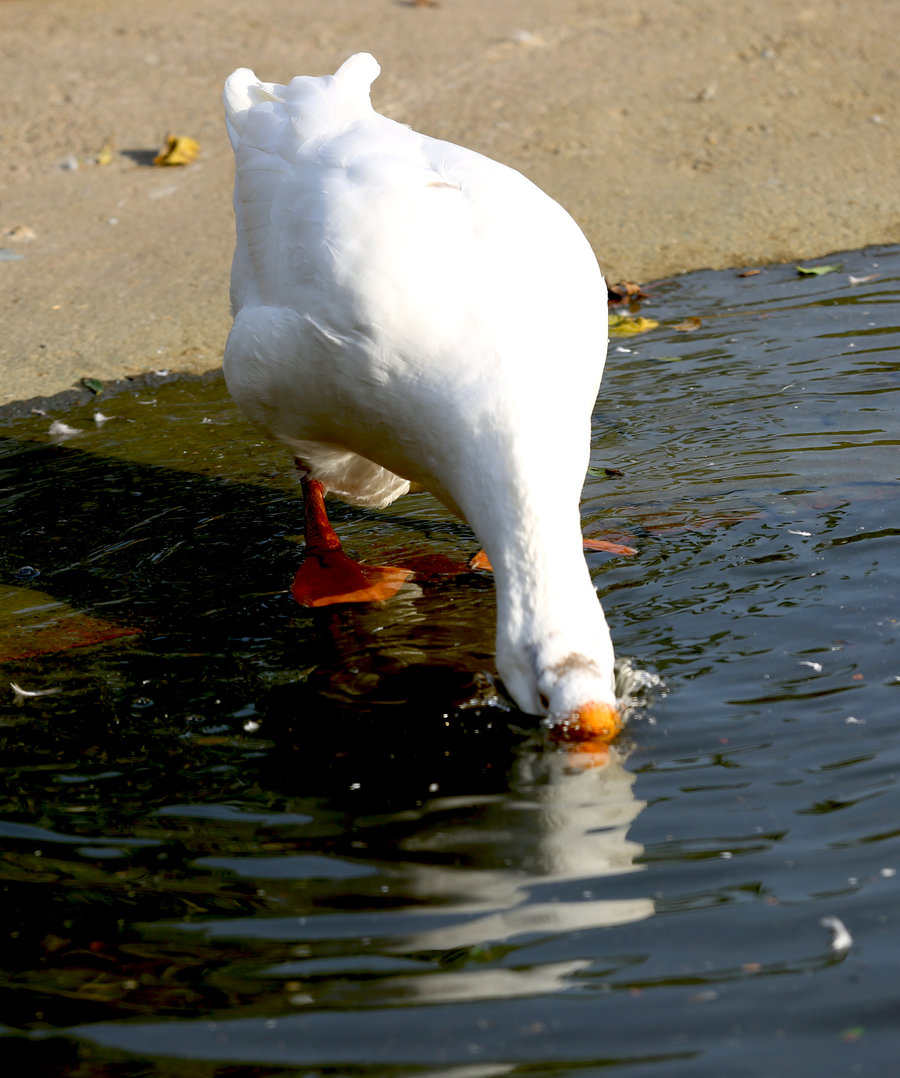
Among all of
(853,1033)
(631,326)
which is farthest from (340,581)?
(631,326)

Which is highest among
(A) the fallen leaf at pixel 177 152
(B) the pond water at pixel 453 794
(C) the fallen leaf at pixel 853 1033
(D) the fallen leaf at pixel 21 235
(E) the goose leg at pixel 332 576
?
(A) the fallen leaf at pixel 177 152

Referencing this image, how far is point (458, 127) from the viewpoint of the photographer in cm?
908

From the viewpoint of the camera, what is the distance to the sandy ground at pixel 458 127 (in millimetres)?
7641

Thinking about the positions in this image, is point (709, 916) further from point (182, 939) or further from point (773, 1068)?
point (182, 939)

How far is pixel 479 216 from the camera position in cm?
407

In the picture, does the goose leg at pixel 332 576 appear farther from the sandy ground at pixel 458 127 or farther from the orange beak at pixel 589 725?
the sandy ground at pixel 458 127

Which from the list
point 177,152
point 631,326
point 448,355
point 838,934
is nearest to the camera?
point 838,934

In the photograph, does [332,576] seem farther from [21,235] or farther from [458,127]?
[458,127]

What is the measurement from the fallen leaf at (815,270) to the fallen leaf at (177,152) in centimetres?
424

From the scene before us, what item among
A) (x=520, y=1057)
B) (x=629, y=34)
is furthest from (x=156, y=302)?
(x=520, y=1057)

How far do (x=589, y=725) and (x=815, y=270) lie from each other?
15.8ft

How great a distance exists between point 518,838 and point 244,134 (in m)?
3.28

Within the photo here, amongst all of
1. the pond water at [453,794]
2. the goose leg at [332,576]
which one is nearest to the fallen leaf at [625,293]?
the pond water at [453,794]

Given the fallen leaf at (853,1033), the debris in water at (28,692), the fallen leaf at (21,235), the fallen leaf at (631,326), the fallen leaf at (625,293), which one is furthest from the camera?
the fallen leaf at (21,235)
